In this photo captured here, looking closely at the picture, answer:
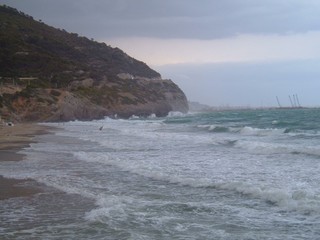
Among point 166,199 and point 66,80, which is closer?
point 166,199

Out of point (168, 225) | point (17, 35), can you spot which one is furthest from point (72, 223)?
point (17, 35)

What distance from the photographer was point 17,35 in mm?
88000

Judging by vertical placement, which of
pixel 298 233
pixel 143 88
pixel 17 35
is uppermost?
pixel 17 35

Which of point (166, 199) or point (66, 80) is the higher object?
point (66, 80)

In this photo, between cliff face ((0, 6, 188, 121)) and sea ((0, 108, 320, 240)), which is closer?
sea ((0, 108, 320, 240))

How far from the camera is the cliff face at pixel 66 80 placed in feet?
196

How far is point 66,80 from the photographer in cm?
7800

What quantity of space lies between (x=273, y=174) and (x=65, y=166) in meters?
7.01

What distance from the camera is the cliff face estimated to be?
5984 centimetres

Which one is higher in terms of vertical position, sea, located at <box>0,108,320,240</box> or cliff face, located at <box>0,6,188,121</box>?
cliff face, located at <box>0,6,188,121</box>

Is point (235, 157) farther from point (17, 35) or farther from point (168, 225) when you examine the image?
point (17, 35)

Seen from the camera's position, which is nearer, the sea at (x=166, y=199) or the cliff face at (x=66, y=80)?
the sea at (x=166, y=199)

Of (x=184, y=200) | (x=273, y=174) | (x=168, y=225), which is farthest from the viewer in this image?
(x=273, y=174)

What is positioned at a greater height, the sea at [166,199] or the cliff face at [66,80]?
the cliff face at [66,80]
